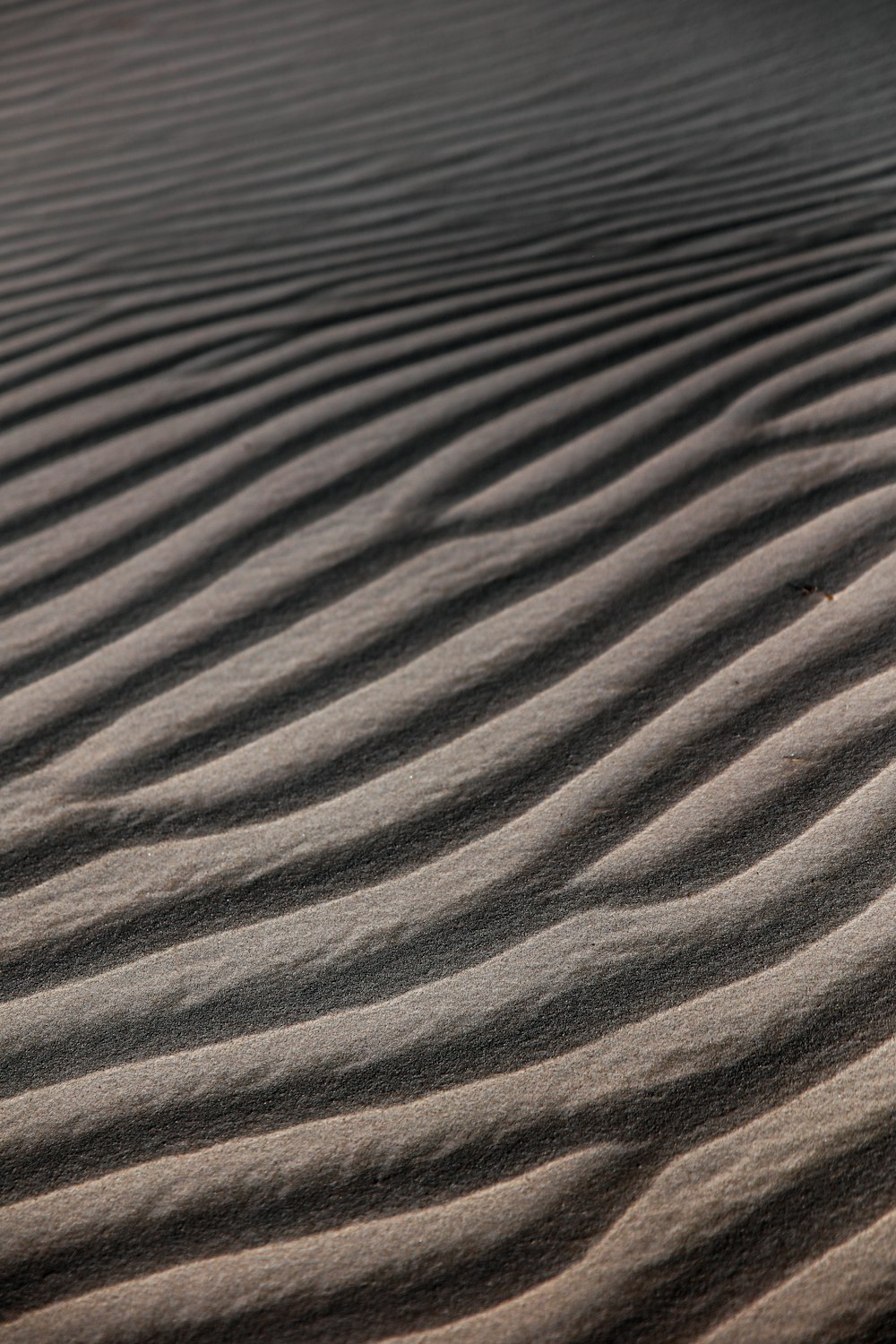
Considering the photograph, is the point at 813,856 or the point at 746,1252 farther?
the point at 813,856

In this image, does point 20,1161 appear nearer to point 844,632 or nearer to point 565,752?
point 565,752

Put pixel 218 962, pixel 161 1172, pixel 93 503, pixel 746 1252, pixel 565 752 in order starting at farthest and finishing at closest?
pixel 93 503 → pixel 565 752 → pixel 218 962 → pixel 161 1172 → pixel 746 1252

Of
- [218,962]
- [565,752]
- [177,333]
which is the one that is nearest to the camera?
[218,962]

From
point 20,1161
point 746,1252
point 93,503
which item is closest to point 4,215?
point 93,503

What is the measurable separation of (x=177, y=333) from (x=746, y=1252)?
264 cm

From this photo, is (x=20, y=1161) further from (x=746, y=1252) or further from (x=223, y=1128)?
Result: (x=746, y=1252)

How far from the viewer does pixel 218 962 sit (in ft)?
5.59

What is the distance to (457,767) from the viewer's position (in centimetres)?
196

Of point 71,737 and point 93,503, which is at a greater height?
point 93,503

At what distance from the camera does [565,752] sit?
1.95 m

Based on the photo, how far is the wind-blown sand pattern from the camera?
55.2 inches

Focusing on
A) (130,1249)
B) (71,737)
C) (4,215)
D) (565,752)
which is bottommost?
(130,1249)

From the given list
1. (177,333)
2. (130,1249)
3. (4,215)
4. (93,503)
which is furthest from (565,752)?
(4,215)

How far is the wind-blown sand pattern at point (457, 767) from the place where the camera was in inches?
55.2
